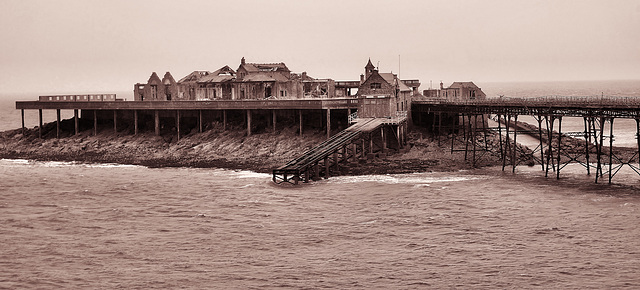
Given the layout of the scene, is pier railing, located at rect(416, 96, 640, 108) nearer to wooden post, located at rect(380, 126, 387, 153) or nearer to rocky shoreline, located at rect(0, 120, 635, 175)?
rocky shoreline, located at rect(0, 120, 635, 175)

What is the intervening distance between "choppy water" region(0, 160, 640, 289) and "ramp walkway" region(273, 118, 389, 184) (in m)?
1.49

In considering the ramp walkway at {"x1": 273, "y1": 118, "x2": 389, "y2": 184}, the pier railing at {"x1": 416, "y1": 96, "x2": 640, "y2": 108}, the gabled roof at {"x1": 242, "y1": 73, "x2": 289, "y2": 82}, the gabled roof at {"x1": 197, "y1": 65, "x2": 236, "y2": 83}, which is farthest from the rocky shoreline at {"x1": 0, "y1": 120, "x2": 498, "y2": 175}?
the gabled roof at {"x1": 197, "y1": 65, "x2": 236, "y2": 83}

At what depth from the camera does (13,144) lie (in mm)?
81125

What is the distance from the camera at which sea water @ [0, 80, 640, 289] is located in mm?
30781

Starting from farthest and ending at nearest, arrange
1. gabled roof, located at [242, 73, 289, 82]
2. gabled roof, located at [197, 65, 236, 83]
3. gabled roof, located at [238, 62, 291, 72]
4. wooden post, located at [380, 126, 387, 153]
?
1. gabled roof, located at [238, 62, 291, 72]
2. gabled roof, located at [197, 65, 236, 83]
3. gabled roof, located at [242, 73, 289, 82]
4. wooden post, located at [380, 126, 387, 153]

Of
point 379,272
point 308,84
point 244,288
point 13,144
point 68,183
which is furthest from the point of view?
point 308,84

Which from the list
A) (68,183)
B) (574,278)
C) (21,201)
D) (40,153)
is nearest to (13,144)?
(40,153)

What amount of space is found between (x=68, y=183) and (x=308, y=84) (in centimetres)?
3966

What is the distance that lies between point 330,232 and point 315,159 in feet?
52.5

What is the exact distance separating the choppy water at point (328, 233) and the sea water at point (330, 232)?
0.28 ft

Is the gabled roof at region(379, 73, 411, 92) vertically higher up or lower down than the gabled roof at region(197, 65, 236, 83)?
lower down

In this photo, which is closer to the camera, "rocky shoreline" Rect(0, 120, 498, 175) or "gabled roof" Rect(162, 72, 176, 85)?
"rocky shoreline" Rect(0, 120, 498, 175)

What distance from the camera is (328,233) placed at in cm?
3784

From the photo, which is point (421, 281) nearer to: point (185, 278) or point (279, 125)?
point (185, 278)
